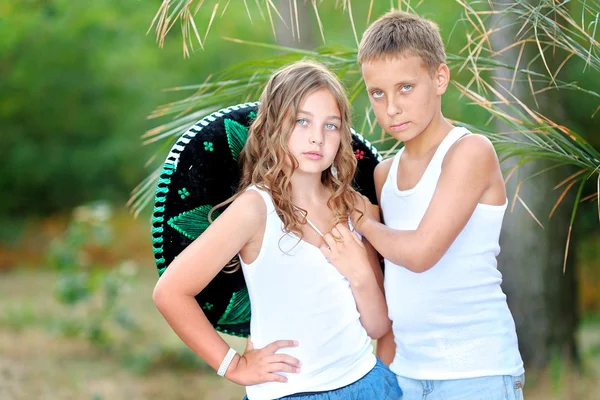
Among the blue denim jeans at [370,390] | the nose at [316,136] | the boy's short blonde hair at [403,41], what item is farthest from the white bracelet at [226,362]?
the boy's short blonde hair at [403,41]

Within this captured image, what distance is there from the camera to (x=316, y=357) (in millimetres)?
1493

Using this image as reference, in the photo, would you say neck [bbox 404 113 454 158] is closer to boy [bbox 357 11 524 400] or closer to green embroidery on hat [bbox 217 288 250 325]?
boy [bbox 357 11 524 400]

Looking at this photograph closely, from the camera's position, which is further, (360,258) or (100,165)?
(100,165)

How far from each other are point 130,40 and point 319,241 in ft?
26.4

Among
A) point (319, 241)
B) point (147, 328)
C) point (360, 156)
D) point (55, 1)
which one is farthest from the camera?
point (55, 1)

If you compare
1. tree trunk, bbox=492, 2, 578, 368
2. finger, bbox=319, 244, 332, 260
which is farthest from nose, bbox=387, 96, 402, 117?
tree trunk, bbox=492, 2, 578, 368

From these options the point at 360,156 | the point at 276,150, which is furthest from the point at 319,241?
the point at 360,156

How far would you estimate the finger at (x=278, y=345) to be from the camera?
1.48 m

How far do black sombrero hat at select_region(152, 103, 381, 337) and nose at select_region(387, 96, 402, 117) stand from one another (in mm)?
320

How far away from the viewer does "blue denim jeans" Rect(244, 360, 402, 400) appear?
1468 millimetres

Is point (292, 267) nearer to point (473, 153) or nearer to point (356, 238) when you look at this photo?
point (356, 238)

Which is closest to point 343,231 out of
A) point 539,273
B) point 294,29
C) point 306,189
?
point 306,189

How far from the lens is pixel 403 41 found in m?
1.57

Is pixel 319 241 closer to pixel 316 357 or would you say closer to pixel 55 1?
pixel 316 357
